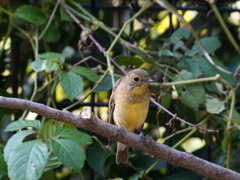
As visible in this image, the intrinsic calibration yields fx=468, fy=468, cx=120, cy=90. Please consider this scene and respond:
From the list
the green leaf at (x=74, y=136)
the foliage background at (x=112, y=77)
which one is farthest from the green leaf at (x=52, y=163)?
the green leaf at (x=74, y=136)

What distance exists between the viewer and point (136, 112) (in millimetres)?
2930

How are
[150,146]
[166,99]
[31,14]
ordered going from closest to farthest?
[150,146]
[166,99]
[31,14]

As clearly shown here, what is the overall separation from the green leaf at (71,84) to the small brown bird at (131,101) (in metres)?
0.26

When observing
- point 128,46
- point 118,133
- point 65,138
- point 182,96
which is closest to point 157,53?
point 128,46

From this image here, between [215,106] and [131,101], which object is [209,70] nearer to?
[215,106]

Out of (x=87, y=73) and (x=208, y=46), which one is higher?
(x=208, y=46)

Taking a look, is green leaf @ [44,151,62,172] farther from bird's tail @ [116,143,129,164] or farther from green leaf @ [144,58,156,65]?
green leaf @ [144,58,156,65]

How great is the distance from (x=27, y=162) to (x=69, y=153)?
0.23 metres

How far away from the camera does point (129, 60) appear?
3.20 meters

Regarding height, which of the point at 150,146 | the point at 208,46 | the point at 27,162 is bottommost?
the point at 27,162

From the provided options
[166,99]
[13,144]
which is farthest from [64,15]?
[13,144]

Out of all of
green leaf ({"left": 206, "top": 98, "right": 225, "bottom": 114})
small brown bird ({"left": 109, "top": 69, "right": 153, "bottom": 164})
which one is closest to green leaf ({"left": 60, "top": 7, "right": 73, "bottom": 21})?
small brown bird ({"left": 109, "top": 69, "right": 153, "bottom": 164})

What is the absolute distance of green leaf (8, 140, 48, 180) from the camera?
2393 millimetres

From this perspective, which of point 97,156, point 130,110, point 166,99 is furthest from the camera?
point 97,156
